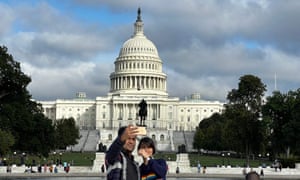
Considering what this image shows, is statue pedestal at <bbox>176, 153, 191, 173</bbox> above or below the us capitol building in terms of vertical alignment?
below

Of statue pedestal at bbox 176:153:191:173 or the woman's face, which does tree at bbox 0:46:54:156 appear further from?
the woman's face

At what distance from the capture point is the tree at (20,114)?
58.3 m

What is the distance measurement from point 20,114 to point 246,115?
1067 inches

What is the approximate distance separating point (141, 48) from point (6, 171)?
127m

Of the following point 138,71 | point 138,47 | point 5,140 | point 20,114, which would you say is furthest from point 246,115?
point 138,47

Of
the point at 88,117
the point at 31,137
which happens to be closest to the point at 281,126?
the point at 31,137

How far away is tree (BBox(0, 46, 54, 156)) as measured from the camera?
58.3 metres

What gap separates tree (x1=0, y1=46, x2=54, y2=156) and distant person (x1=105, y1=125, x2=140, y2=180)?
172 ft

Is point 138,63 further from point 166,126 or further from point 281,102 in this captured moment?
point 281,102

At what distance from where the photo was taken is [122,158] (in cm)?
650

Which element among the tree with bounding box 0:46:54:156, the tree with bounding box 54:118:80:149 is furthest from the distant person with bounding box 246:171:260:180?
the tree with bounding box 54:118:80:149

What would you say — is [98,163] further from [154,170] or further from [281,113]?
[154,170]

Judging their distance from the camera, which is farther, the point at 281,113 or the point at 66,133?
the point at 66,133

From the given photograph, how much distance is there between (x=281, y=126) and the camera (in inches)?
2731
